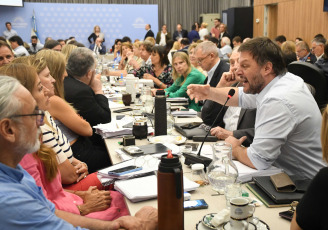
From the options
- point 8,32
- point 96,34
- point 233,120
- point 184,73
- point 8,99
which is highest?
point 8,32

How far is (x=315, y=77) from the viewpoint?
14.1 ft

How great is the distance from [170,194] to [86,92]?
6.69 feet

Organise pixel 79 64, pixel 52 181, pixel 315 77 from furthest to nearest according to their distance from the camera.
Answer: pixel 315 77 → pixel 79 64 → pixel 52 181

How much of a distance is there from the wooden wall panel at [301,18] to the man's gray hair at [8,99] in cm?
919

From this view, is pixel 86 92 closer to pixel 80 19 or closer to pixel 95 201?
pixel 95 201

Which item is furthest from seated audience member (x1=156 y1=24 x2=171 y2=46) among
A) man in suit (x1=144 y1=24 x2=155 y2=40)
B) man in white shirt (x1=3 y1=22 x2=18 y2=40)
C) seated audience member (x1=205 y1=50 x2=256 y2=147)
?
seated audience member (x1=205 y1=50 x2=256 y2=147)

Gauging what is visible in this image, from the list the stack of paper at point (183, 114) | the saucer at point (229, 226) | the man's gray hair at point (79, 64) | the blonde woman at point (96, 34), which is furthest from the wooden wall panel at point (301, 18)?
the saucer at point (229, 226)

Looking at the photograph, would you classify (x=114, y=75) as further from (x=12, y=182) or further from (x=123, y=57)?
(x=12, y=182)

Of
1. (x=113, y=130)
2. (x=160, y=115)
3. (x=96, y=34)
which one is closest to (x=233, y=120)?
(x=160, y=115)

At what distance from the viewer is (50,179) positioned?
6.10 ft

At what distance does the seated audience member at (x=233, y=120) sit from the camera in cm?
266

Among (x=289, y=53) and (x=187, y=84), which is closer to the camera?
(x=187, y=84)

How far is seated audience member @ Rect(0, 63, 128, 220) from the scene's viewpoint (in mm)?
1786

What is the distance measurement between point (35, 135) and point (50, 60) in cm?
154
